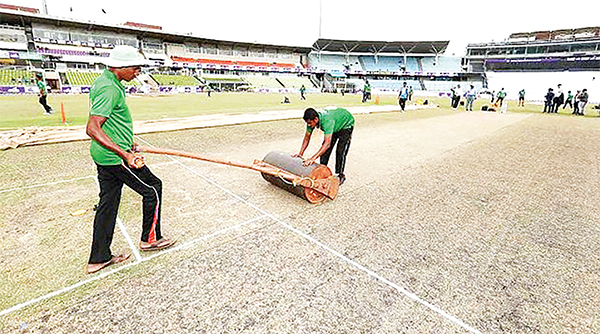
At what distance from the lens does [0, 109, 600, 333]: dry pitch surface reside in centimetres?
235

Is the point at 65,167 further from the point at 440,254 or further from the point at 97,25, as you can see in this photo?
the point at 97,25

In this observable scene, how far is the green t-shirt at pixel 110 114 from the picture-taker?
251 centimetres

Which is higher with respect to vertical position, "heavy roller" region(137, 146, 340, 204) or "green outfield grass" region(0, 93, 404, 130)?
"green outfield grass" region(0, 93, 404, 130)

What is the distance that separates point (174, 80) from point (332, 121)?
49.2m

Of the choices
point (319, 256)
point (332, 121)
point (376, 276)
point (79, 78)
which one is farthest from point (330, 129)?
point (79, 78)

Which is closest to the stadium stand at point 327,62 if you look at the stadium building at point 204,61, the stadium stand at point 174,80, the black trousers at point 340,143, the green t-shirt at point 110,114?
the stadium building at point 204,61

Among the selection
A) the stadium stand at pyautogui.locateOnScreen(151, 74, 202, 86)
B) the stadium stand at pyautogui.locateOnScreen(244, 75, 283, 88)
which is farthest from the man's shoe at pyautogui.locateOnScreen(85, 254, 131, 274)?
the stadium stand at pyautogui.locateOnScreen(244, 75, 283, 88)

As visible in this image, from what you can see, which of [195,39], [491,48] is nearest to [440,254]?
[195,39]

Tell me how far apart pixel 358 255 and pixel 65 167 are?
20.0 ft

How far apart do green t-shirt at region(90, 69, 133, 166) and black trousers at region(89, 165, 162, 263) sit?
12 cm

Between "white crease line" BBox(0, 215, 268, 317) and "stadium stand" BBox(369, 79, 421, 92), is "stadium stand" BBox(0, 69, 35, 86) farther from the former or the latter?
"stadium stand" BBox(369, 79, 421, 92)

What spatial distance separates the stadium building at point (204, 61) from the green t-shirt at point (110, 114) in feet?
90.9

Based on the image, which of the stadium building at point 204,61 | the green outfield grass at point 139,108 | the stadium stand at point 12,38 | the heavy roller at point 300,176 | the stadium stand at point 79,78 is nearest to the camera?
the heavy roller at point 300,176

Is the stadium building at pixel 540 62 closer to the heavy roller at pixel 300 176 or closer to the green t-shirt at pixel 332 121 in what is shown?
the green t-shirt at pixel 332 121
